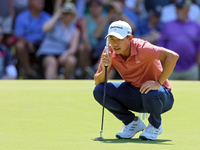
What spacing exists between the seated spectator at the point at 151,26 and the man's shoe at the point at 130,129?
229 inches

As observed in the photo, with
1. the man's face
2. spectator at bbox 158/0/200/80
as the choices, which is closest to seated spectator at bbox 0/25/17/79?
spectator at bbox 158/0/200/80

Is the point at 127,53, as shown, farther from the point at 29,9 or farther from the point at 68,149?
the point at 29,9

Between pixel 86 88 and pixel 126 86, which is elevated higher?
pixel 126 86

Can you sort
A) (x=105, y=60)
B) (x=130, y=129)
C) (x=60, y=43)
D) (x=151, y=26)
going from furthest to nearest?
(x=151, y=26), (x=60, y=43), (x=130, y=129), (x=105, y=60)

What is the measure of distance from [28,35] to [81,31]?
122 centimetres

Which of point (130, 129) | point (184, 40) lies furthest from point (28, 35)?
point (130, 129)

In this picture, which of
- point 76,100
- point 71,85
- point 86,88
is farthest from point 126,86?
point 71,85

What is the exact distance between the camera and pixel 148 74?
3992 mm

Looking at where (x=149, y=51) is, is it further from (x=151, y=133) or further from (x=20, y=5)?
(x=20, y=5)

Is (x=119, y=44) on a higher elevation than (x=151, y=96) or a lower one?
higher

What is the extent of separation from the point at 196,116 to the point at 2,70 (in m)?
5.51

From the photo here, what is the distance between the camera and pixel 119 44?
377cm

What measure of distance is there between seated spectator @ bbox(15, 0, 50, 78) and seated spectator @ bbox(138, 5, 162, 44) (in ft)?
7.22

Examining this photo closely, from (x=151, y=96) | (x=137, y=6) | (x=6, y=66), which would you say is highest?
(x=137, y=6)
